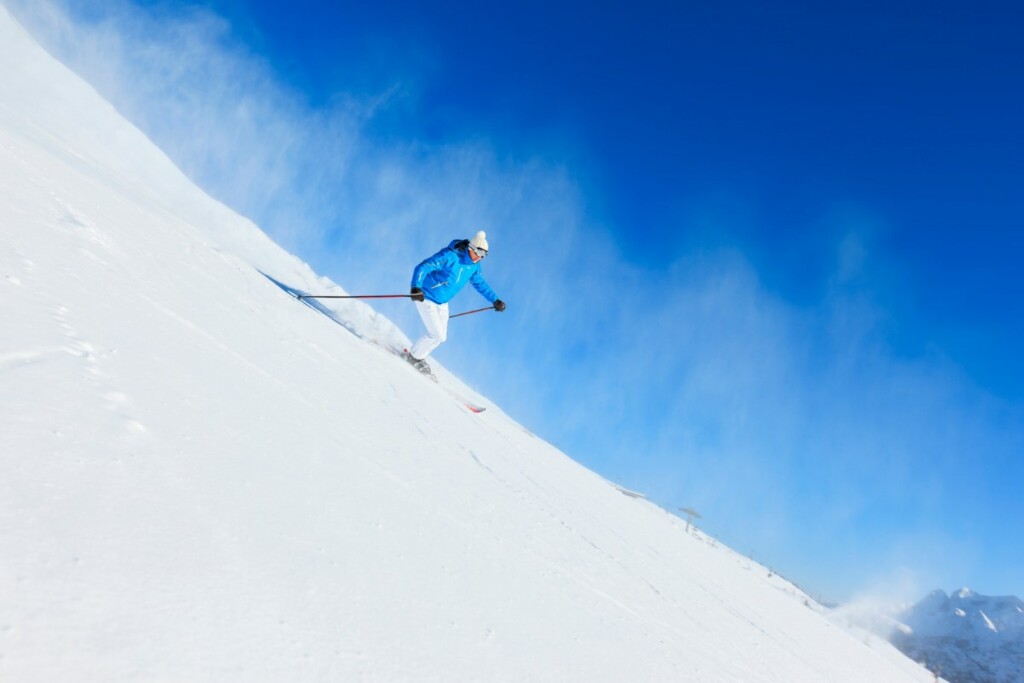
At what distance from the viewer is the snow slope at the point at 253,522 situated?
1.32 meters

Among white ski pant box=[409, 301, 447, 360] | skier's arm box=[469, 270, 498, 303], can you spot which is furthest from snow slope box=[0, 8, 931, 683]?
skier's arm box=[469, 270, 498, 303]

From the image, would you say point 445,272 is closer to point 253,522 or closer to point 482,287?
point 482,287

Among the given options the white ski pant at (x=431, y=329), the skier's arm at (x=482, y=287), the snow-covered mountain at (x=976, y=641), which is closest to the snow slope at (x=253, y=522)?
the white ski pant at (x=431, y=329)

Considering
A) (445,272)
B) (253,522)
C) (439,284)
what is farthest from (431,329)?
(253,522)

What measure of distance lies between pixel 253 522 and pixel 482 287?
9680mm

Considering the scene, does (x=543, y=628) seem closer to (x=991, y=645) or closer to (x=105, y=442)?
(x=105, y=442)

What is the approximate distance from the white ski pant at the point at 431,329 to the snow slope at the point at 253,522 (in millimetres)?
4458

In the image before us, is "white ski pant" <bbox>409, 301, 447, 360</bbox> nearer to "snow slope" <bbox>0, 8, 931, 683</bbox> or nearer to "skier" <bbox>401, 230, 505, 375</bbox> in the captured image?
"skier" <bbox>401, 230, 505, 375</bbox>

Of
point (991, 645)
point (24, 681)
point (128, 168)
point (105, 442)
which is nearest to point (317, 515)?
point (105, 442)

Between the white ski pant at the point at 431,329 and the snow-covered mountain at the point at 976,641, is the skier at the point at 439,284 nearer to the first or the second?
the white ski pant at the point at 431,329

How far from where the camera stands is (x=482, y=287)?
37.4 feet

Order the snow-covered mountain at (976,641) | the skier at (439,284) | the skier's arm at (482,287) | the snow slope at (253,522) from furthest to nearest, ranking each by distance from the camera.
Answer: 1. the snow-covered mountain at (976,641)
2. the skier's arm at (482,287)
3. the skier at (439,284)
4. the snow slope at (253,522)

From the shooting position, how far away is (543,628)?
2.39 meters

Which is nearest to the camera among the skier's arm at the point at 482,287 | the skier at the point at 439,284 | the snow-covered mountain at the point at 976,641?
the skier at the point at 439,284
